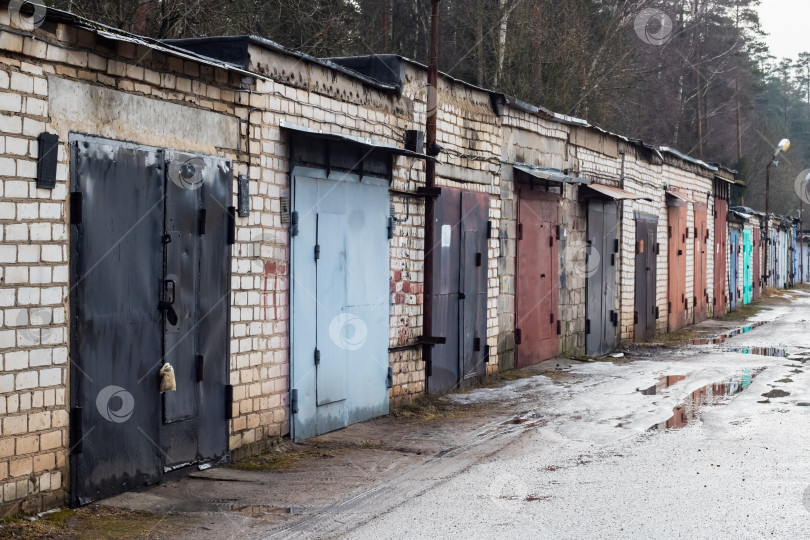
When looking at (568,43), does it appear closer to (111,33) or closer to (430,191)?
(430,191)

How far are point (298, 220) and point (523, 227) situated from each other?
5.91 meters

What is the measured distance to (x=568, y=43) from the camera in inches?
1094

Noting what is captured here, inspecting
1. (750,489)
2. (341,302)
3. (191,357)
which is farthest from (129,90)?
(750,489)

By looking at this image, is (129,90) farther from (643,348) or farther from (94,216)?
(643,348)

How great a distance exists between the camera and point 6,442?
19.2 feet
